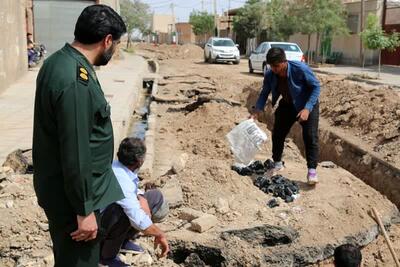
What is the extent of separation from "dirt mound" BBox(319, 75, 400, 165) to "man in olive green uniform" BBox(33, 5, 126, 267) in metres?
6.50

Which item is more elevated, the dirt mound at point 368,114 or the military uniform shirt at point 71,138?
the military uniform shirt at point 71,138

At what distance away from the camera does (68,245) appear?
2.38m

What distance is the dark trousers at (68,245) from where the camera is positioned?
234 cm

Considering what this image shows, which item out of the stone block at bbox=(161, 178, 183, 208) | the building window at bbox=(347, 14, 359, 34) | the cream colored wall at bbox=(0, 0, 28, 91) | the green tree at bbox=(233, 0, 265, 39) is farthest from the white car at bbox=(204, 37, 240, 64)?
the stone block at bbox=(161, 178, 183, 208)

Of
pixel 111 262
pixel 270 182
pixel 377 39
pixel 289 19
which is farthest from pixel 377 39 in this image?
pixel 111 262

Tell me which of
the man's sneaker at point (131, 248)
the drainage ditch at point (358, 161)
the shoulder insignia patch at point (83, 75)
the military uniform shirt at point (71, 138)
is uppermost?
the shoulder insignia patch at point (83, 75)

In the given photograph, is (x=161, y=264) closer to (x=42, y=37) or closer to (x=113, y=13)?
(x=113, y=13)

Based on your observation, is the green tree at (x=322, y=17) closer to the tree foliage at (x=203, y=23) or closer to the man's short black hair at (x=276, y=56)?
the man's short black hair at (x=276, y=56)

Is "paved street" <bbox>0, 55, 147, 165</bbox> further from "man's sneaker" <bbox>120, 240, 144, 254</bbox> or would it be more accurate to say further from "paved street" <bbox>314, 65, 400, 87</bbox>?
"paved street" <bbox>314, 65, 400, 87</bbox>

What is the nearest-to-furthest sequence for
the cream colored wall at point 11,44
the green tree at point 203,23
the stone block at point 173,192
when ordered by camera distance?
the stone block at point 173,192, the cream colored wall at point 11,44, the green tree at point 203,23

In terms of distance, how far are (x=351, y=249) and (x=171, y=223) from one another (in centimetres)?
215

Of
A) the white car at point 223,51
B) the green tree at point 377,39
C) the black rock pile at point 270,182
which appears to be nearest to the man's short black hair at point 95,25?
the black rock pile at point 270,182

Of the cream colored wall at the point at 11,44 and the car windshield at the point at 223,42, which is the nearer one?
the cream colored wall at the point at 11,44

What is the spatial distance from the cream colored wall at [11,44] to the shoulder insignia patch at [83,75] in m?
11.3
